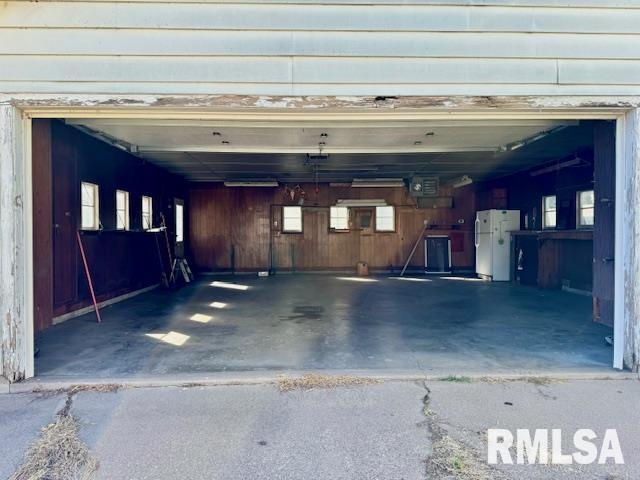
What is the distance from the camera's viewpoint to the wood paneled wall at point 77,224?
4211 mm

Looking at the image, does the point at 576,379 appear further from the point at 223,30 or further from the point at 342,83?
the point at 223,30

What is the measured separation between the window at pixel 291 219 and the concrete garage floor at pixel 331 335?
3.80 meters

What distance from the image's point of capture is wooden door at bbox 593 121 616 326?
11.4 feet

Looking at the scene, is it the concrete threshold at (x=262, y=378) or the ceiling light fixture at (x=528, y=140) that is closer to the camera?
the concrete threshold at (x=262, y=378)

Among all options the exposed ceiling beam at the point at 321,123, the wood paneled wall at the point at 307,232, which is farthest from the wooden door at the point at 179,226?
the exposed ceiling beam at the point at 321,123

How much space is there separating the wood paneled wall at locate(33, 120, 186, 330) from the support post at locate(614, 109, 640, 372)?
5.51 m

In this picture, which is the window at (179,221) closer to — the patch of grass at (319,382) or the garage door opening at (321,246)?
the garage door opening at (321,246)

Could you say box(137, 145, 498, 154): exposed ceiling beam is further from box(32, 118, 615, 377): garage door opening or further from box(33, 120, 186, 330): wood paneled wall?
box(33, 120, 186, 330): wood paneled wall

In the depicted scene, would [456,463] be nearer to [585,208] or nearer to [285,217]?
[585,208]

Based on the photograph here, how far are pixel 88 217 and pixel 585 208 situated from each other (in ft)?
27.5

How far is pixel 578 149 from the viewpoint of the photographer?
6.35 meters

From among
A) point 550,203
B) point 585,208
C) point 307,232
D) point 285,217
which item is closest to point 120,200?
point 285,217

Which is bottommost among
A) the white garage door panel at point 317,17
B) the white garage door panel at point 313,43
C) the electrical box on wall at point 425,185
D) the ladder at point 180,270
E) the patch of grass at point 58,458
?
the patch of grass at point 58,458

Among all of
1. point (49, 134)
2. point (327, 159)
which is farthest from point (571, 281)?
point (49, 134)
